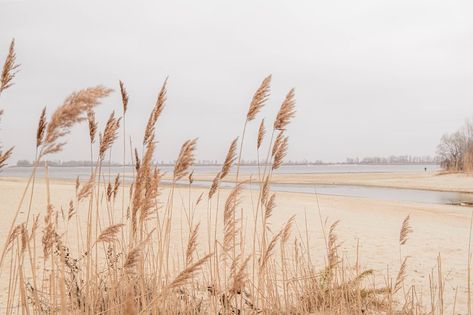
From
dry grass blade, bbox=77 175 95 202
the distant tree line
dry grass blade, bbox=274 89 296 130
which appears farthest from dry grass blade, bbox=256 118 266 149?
the distant tree line

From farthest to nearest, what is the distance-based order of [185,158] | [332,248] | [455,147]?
1. [455,147]
2. [332,248]
3. [185,158]

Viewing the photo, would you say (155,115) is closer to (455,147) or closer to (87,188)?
(87,188)

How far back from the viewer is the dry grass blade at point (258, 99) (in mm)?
2328

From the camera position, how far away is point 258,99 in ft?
7.73

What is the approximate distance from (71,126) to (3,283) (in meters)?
5.08

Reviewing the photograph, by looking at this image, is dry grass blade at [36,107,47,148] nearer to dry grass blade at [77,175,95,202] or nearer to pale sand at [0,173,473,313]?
dry grass blade at [77,175,95,202]

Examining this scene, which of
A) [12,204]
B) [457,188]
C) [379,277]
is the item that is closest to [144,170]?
[379,277]

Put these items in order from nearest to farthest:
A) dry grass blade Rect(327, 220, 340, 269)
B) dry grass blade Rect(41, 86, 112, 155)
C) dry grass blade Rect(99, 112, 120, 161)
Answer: dry grass blade Rect(41, 86, 112, 155) < dry grass blade Rect(99, 112, 120, 161) < dry grass blade Rect(327, 220, 340, 269)

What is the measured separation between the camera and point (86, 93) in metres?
1.52

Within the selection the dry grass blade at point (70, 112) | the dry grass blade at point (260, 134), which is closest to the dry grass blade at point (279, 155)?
the dry grass blade at point (260, 134)

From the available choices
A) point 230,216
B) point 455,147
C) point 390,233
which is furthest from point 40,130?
point 455,147

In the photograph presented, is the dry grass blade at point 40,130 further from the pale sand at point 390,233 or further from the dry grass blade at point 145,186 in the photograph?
the pale sand at point 390,233

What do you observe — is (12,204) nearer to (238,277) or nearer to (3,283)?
(3,283)

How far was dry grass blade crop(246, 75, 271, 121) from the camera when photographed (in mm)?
Answer: 2328
